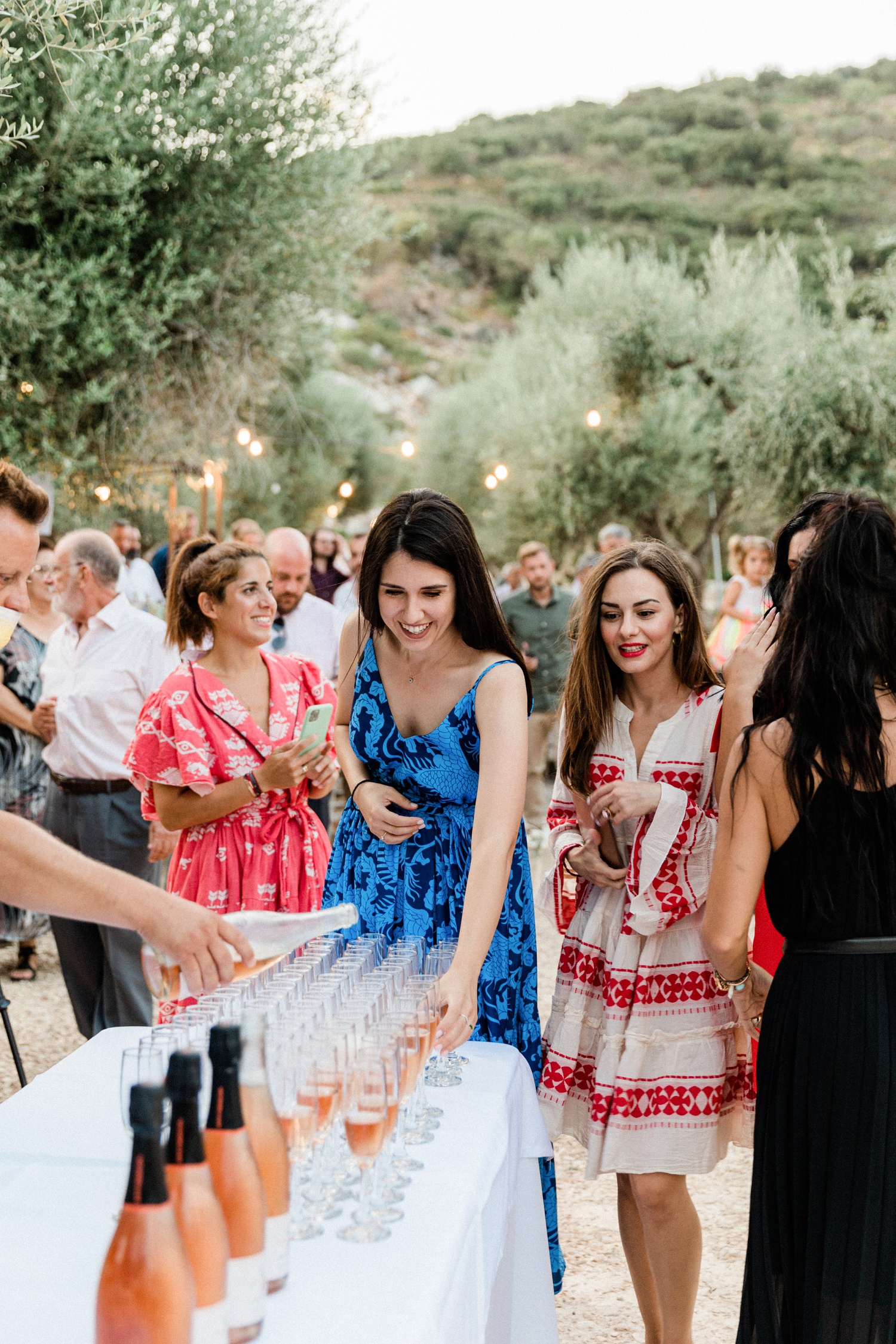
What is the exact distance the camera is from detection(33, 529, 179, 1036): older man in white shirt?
4.35 meters

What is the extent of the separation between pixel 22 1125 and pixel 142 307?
22.9ft

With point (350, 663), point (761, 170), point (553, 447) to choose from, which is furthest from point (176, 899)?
point (761, 170)

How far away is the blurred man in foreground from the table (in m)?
0.34

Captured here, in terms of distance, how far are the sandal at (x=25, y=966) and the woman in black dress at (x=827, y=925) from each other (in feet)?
15.3

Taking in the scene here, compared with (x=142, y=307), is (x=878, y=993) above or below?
below

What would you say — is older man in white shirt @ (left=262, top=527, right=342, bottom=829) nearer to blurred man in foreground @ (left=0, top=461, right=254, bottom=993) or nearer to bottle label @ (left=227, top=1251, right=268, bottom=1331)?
blurred man in foreground @ (left=0, top=461, right=254, bottom=993)

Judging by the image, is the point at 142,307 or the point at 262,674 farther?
the point at 142,307

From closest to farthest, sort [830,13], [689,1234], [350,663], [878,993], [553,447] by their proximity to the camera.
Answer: [878,993], [689,1234], [350,663], [553,447], [830,13]

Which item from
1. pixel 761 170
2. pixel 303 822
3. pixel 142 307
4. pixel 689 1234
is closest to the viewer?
pixel 689 1234

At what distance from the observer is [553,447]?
19.9 m

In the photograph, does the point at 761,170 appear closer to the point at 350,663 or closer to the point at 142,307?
the point at 142,307

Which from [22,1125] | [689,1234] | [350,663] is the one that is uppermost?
[350,663]

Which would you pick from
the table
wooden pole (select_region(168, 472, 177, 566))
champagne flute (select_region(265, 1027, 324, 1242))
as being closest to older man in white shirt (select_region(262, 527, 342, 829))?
wooden pole (select_region(168, 472, 177, 566))

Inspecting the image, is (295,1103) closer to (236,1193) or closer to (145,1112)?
(236,1193)
